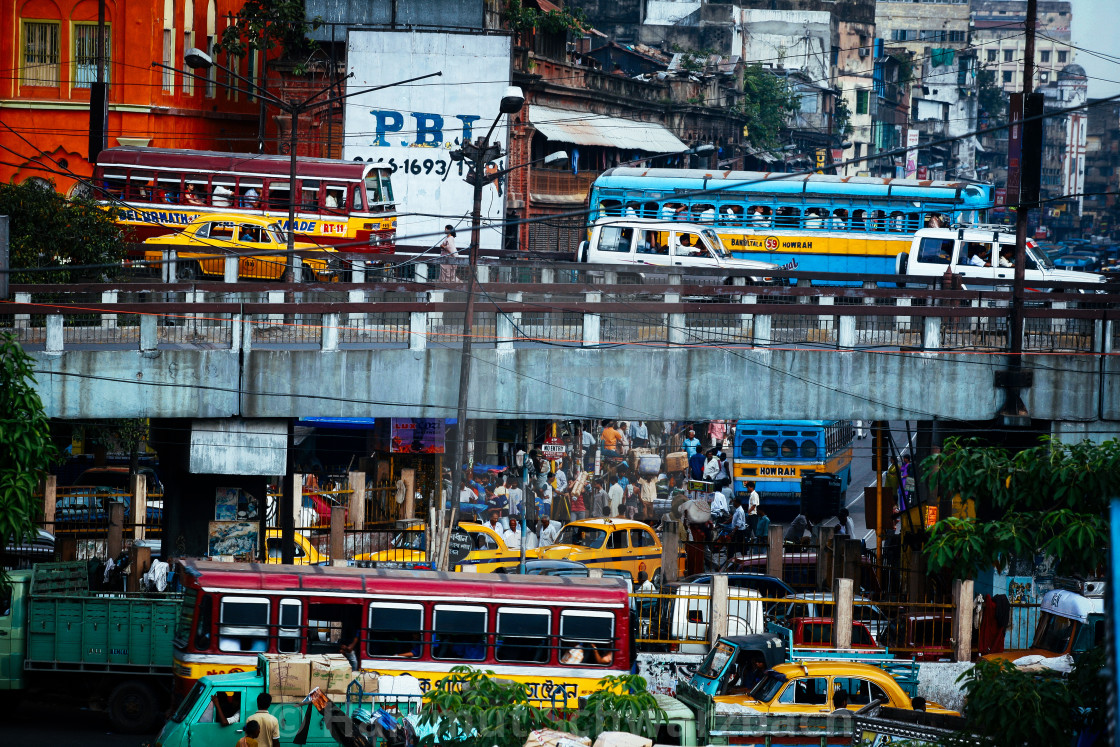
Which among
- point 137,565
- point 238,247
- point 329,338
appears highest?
point 238,247

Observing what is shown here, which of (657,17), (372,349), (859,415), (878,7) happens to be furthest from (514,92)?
(878,7)

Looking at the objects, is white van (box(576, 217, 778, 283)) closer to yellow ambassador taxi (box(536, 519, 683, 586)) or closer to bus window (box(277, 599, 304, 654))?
yellow ambassador taxi (box(536, 519, 683, 586))

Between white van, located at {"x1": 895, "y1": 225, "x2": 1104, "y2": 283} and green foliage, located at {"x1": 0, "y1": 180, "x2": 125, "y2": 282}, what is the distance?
17.5 meters

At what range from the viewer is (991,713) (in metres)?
8.91

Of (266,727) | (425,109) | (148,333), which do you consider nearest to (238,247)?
(148,333)

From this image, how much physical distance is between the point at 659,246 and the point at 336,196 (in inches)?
330

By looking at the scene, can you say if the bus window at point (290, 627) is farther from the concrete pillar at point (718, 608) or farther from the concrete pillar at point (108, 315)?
the concrete pillar at point (108, 315)

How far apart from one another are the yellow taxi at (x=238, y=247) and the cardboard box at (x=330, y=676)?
13.4 metres

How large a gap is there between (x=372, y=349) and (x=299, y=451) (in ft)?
51.5

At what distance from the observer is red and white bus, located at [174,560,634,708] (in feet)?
48.4

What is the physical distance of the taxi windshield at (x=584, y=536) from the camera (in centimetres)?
2272

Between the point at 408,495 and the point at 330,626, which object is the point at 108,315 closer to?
the point at 330,626

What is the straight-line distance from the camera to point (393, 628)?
49.1 feet

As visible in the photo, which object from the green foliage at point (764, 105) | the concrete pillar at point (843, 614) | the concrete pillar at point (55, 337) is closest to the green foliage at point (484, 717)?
the concrete pillar at point (843, 614)
